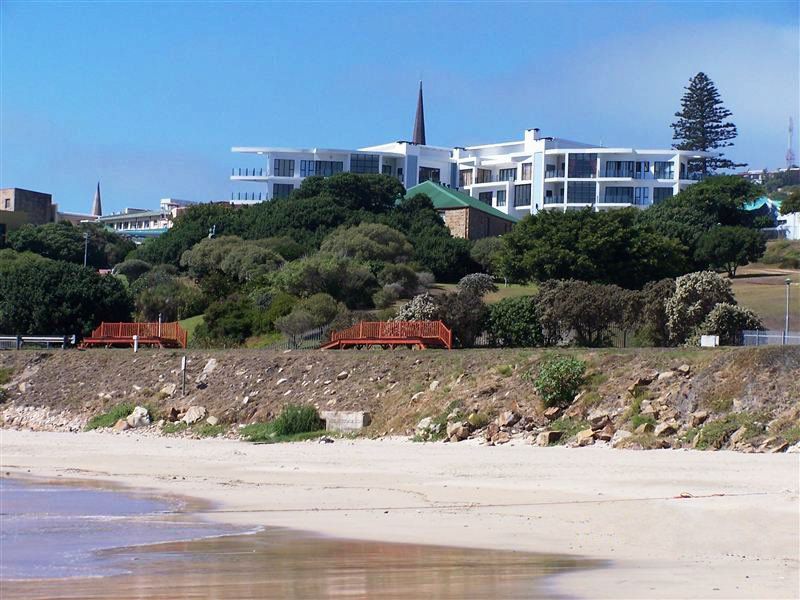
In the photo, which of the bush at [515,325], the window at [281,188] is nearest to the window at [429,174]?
the window at [281,188]

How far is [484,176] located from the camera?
123062 mm

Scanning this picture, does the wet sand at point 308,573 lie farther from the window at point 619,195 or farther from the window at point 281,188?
the window at point 281,188

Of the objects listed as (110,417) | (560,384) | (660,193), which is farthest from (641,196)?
(560,384)

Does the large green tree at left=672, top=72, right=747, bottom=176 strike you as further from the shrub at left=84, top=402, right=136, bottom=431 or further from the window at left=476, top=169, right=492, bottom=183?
the shrub at left=84, top=402, right=136, bottom=431

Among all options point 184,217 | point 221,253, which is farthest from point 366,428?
point 184,217

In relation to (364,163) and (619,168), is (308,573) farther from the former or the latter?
(364,163)

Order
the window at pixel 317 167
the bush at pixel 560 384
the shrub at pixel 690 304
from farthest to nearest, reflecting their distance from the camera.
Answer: the window at pixel 317 167, the shrub at pixel 690 304, the bush at pixel 560 384

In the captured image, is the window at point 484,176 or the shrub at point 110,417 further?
the window at point 484,176

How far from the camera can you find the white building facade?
112875mm

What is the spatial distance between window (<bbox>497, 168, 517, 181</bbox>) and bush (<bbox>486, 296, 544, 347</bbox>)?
80019 millimetres

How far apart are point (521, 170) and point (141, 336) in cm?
7903

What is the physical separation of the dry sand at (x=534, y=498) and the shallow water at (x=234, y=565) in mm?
708

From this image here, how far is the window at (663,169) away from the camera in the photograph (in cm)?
11275

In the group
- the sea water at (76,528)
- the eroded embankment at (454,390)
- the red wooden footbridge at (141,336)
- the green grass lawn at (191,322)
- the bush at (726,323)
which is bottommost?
the sea water at (76,528)
